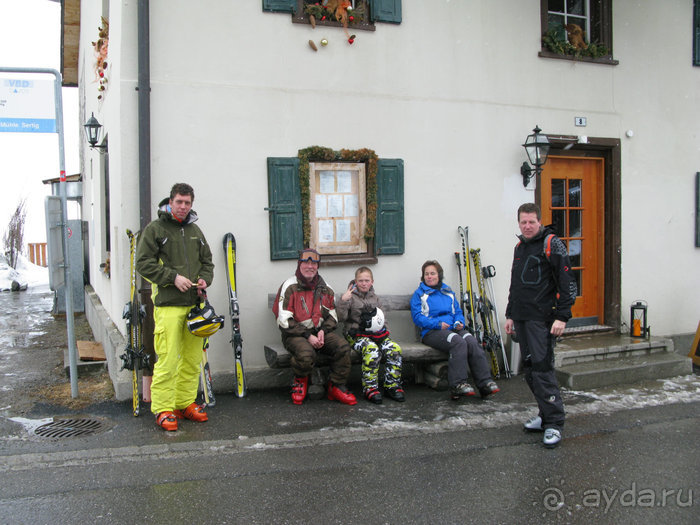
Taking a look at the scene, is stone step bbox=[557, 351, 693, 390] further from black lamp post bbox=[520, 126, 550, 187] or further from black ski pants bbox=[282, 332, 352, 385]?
black ski pants bbox=[282, 332, 352, 385]

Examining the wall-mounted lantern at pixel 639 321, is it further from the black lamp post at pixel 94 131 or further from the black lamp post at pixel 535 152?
the black lamp post at pixel 94 131

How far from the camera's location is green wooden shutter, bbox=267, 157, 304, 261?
647cm

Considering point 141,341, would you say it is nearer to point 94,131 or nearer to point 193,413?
point 193,413

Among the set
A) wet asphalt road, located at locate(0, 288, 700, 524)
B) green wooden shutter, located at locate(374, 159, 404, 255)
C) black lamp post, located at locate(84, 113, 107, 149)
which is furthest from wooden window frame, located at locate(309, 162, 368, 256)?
black lamp post, located at locate(84, 113, 107, 149)

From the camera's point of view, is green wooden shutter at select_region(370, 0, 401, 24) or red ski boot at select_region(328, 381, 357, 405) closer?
red ski boot at select_region(328, 381, 357, 405)

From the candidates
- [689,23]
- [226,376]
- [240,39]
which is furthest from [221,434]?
[689,23]

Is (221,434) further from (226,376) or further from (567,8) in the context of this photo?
(567,8)

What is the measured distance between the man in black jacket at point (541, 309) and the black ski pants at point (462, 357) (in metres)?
1.16

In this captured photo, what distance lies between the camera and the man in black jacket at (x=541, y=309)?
480 cm

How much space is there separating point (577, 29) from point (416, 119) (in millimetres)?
2586

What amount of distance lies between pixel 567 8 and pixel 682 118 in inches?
82.7

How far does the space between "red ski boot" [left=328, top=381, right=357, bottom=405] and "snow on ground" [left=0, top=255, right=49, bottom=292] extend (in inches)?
611

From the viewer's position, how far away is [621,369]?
6.83m

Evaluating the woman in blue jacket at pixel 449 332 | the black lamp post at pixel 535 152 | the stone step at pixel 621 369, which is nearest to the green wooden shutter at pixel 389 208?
the woman in blue jacket at pixel 449 332
